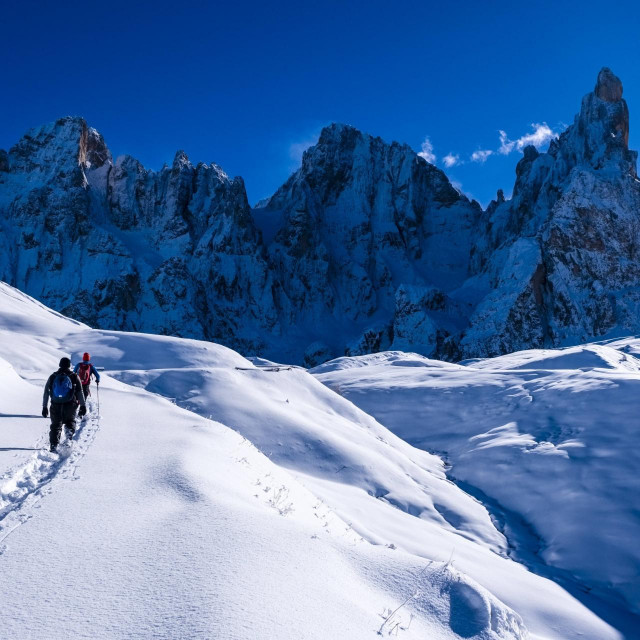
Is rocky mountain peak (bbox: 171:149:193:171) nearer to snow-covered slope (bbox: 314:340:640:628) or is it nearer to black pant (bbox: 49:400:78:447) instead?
snow-covered slope (bbox: 314:340:640:628)

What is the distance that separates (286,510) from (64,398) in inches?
197

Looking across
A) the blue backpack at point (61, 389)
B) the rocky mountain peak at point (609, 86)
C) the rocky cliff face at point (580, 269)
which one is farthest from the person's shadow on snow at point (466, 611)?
the rocky mountain peak at point (609, 86)

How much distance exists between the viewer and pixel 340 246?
129 m

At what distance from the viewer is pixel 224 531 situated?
560 centimetres

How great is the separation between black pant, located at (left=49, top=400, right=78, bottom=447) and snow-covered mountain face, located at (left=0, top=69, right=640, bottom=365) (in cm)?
7848

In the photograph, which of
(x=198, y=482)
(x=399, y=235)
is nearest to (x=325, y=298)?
(x=399, y=235)

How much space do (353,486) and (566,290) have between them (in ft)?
259

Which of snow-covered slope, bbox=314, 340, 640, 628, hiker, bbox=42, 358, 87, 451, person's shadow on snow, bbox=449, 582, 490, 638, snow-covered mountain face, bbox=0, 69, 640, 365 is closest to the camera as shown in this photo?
person's shadow on snow, bbox=449, 582, 490, 638

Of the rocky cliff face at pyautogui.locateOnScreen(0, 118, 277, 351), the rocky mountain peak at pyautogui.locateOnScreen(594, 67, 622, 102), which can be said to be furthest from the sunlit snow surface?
the rocky mountain peak at pyautogui.locateOnScreen(594, 67, 622, 102)

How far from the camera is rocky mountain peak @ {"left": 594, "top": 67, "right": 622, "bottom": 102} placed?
102 m

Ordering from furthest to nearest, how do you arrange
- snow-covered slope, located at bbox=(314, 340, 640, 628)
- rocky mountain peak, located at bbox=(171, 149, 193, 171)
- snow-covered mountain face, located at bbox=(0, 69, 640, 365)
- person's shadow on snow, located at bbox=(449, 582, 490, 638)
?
rocky mountain peak, located at bbox=(171, 149, 193, 171), snow-covered mountain face, located at bbox=(0, 69, 640, 365), snow-covered slope, located at bbox=(314, 340, 640, 628), person's shadow on snow, located at bbox=(449, 582, 490, 638)

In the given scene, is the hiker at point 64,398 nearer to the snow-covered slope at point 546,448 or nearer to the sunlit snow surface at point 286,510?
the sunlit snow surface at point 286,510

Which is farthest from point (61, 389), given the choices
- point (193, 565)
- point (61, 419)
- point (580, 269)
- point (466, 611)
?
point (580, 269)

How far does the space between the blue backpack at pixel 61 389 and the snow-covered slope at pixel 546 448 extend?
12.4m
